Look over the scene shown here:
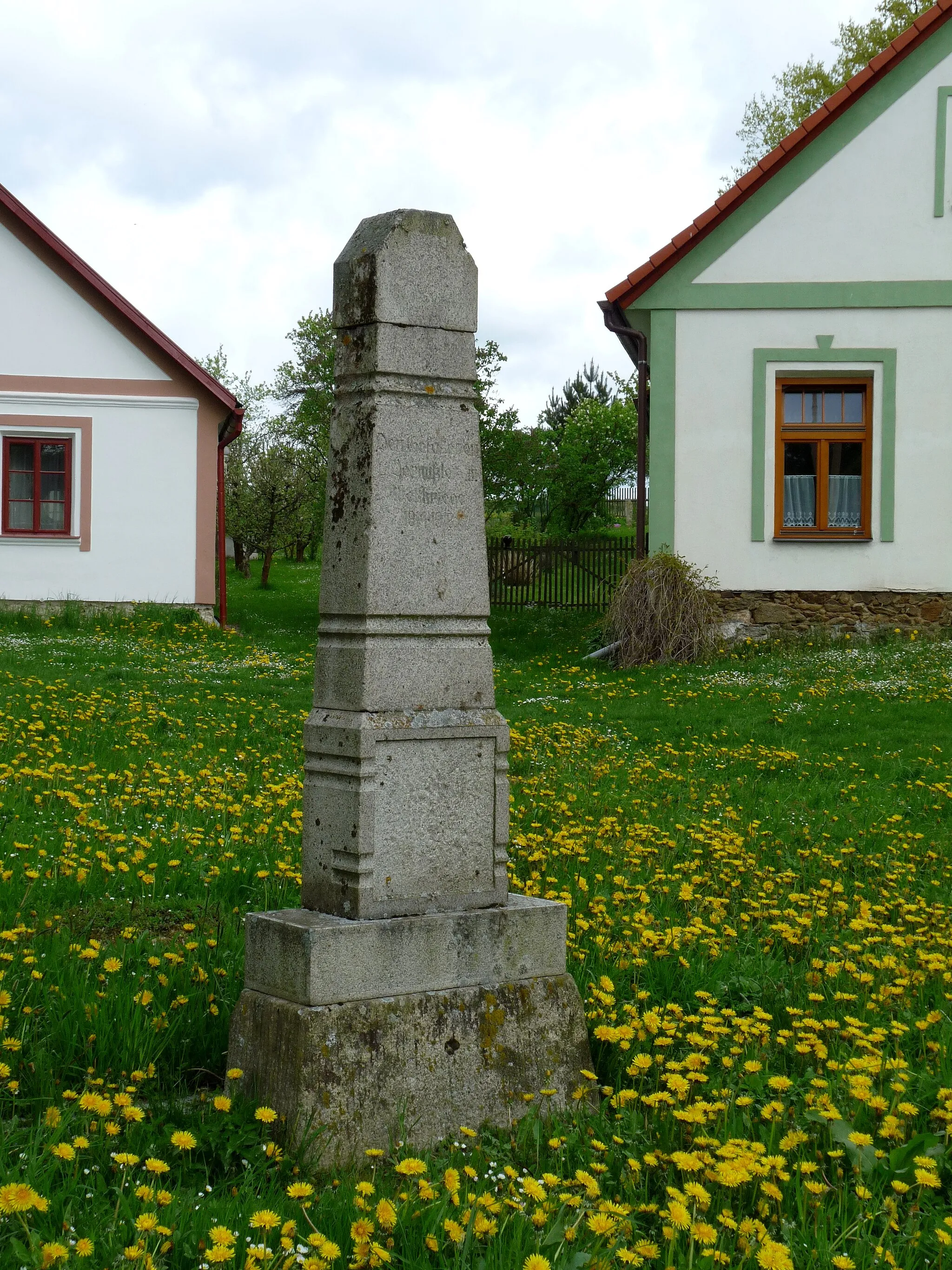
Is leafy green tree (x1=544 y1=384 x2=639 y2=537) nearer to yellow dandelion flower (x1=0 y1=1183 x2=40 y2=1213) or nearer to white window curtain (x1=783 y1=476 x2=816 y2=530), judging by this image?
white window curtain (x1=783 y1=476 x2=816 y2=530)

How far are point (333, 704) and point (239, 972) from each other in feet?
3.49

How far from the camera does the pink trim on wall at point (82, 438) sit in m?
17.1

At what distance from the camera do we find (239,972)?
4.10 m

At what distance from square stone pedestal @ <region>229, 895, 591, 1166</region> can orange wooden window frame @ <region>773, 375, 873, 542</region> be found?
1192 cm

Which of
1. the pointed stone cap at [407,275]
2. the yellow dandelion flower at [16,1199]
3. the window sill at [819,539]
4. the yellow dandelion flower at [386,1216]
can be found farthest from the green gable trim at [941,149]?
the yellow dandelion flower at [16,1199]

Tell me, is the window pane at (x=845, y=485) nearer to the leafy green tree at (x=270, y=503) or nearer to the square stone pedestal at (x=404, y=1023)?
the square stone pedestal at (x=404, y=1023)

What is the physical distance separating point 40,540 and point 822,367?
398 inches

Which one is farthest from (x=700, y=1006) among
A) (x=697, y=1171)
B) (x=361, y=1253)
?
(x=361, y=1253)

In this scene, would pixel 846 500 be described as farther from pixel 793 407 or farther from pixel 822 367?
pixel 822 367

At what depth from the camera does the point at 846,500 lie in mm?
15070

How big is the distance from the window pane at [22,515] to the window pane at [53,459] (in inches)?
20.8

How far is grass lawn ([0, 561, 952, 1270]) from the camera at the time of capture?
2.71 meters

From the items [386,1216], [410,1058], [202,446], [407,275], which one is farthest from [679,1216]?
[202,446]

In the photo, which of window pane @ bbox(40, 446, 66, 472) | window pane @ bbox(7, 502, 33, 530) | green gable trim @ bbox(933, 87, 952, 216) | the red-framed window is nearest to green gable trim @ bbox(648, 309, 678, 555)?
green gable trim @ bbox(933, 87, 952, 216)
